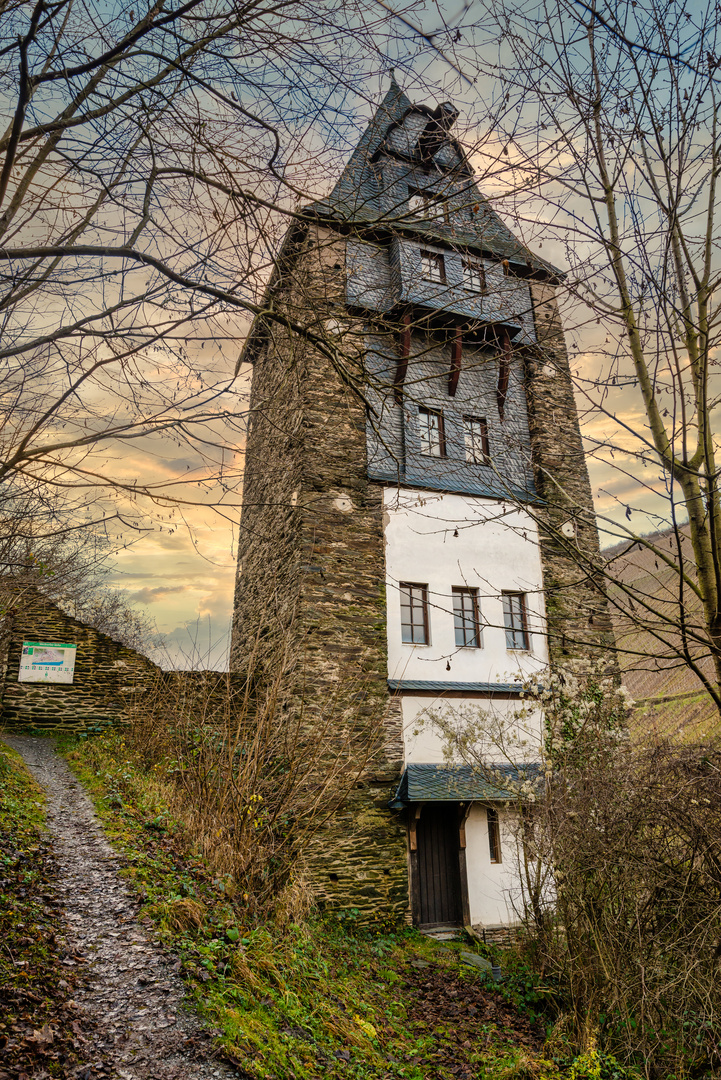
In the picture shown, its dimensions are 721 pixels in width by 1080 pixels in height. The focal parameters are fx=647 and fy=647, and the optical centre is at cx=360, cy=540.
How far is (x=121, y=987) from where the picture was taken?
10.6 feet

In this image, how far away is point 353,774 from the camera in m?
5.38

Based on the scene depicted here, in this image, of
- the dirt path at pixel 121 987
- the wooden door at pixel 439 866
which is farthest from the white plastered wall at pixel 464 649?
the dirt path at pixel 121 987

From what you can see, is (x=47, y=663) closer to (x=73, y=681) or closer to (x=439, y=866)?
(x=73, y=681)

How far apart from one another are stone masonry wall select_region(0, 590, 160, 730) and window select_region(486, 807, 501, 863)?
612cm

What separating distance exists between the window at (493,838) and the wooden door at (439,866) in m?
0.51

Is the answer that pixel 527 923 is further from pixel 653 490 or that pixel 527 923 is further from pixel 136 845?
pixel 653 490

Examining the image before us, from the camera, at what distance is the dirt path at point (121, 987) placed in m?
2.78

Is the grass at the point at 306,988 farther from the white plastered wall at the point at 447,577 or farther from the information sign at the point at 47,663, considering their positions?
the information sign at the point at 47,663

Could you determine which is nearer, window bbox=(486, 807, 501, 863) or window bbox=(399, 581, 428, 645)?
window bbox=(486, 807, 501, 863)

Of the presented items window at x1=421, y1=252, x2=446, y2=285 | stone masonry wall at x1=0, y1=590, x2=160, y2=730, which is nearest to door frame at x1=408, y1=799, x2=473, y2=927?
stone masonry wall at x1=0, y1=590, x2=160, y2=730

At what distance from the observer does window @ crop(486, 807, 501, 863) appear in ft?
32.8

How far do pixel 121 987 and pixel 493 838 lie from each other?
798 cm

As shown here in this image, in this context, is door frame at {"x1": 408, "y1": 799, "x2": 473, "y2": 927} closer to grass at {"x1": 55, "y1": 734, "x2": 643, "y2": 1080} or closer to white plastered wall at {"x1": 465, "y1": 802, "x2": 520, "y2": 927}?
white plastered wall at {"x1": 465, "y1": 802, "x2": 520, "y2": 927}

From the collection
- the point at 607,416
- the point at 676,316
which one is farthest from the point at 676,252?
the point at 607,416
